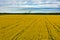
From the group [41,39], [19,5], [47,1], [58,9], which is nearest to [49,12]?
[58,9]

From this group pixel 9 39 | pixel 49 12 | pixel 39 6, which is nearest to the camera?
pixel 9 39

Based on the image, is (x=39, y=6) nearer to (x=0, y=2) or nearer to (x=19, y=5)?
(x=19, y=5)

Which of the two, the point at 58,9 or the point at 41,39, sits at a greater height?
the point at 41,39

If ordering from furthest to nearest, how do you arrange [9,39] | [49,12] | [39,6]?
[39,6] → [49,12] → [9,39]

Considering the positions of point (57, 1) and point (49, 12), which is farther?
point (57, 1)

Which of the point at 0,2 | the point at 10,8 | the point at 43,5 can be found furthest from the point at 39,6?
the point at 0,2

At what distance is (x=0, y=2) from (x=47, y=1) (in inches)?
20.4

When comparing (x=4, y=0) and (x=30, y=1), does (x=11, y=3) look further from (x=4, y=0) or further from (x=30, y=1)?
(x=30, y=1)

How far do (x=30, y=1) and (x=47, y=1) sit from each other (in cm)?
19

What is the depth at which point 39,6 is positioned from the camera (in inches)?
54.4

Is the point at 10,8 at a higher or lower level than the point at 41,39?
lower

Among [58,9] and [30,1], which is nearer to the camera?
[58,9]

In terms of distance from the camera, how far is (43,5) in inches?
54.6

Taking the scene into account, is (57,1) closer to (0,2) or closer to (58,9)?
(58,9)
